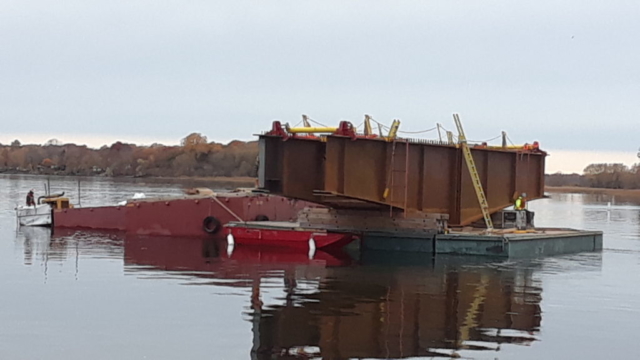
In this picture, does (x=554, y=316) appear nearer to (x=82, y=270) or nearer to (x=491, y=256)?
(x=491, y=256)

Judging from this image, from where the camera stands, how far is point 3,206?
55.0m

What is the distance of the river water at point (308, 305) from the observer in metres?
13.5

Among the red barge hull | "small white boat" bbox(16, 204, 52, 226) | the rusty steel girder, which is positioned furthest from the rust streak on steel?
"small white boat" bbox(16, 204, 52, 226)

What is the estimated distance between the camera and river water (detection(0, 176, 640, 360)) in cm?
1353

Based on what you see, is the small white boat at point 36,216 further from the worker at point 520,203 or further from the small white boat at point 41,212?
the worker at point 520,203

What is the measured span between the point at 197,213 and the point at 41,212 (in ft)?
27.2

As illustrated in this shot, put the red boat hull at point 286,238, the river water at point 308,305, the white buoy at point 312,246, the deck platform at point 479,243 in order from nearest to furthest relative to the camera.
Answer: the river water at point 308,305 < the deck platform at point 479,243 < the white buoy at point 312,246 < the red boat hull at point 286,238

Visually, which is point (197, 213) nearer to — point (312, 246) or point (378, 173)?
point (312, 246)

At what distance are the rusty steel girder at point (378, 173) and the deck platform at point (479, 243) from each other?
1.05 meters

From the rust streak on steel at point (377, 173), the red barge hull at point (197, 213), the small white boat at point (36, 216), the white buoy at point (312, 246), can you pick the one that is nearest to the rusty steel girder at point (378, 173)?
the rust streak on steel at point (377, 173)

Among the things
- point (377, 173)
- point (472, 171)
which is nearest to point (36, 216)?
point (377, 173)

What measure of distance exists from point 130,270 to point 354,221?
28.4 ft

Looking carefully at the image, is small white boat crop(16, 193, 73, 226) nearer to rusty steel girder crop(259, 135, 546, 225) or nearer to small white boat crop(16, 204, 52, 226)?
small white boat crop(16, 204, 52, 226)

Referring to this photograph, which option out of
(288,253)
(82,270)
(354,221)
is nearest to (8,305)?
(82,270)
